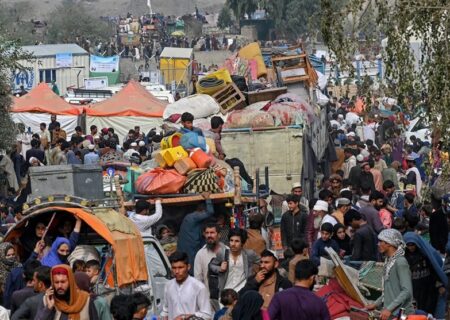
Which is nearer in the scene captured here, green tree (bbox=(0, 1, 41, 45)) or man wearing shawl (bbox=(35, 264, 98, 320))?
man wearing shawl (bbox=(35, 264, 98, 320))

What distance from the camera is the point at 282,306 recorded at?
11625 mm

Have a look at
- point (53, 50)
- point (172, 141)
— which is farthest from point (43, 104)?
point (53, 50)

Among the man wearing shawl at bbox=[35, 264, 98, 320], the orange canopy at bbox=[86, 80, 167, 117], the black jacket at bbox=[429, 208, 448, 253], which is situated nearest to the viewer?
the man wearing shawl at bbox=[35, 264, 98, 320]

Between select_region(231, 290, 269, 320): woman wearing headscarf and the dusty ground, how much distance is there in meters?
114

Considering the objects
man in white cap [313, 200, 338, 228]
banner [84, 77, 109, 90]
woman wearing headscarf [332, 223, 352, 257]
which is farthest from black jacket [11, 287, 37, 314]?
banner [84, 77, 109, 90]

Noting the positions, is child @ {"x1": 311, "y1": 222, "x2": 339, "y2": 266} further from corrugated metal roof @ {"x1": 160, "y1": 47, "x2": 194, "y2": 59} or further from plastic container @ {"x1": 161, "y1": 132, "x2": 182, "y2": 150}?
corrugated metal roof @ {"x1": 160, "y1": 47, "x2": 194, "y2": 59}

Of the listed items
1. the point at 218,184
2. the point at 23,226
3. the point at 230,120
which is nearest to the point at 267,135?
the point at 230,120

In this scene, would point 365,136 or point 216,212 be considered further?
point 365,136

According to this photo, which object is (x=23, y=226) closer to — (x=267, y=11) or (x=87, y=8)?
(x=267, y=11)

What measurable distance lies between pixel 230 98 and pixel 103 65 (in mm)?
35854

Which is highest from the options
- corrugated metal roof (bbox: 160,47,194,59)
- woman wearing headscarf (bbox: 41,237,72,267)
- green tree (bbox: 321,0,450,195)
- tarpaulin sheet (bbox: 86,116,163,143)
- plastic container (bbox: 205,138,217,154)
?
green tree (bbox: 321,0,450,195)

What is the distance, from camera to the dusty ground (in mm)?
127500

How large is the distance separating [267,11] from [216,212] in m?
79.9

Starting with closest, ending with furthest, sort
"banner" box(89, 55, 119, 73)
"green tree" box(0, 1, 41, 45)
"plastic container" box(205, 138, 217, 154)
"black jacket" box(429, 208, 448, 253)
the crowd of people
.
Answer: the crowd of people → "black jacket" box(429, 208, 448, 253) → "plastic container" box(205, 138, 217, 154) → "banner" box(89, 55, 119, 73) → "green tree" box(0, 1, 41, 45)
